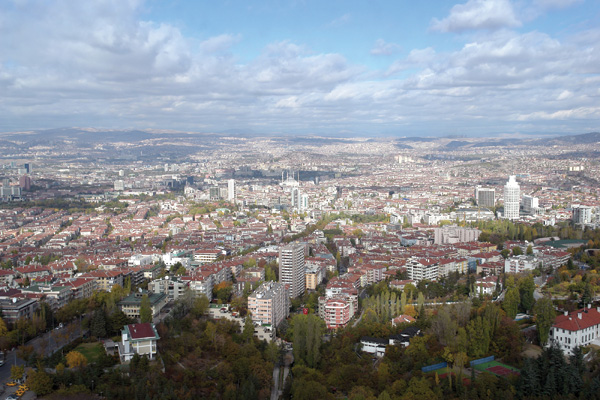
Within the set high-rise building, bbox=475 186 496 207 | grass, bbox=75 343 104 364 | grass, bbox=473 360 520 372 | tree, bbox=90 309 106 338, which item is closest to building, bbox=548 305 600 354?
grass, bbox=473 360 520 372

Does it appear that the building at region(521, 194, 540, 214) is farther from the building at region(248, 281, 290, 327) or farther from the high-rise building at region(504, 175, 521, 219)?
the building at region(248, 281, 290, 327)

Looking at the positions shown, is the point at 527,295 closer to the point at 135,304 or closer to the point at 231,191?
the point at 135,304

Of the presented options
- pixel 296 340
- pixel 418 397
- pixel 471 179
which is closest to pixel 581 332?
pixel 418 397

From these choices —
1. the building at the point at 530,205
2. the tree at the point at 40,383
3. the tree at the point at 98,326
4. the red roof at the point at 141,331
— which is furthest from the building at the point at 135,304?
the building at the point at 530,205

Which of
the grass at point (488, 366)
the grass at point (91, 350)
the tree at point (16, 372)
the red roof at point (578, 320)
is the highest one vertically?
the red roof at point (578, 320)

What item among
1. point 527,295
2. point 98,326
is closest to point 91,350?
point 98,326

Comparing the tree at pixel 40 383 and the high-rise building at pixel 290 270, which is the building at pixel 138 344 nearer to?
the tree at pixel 40 383
